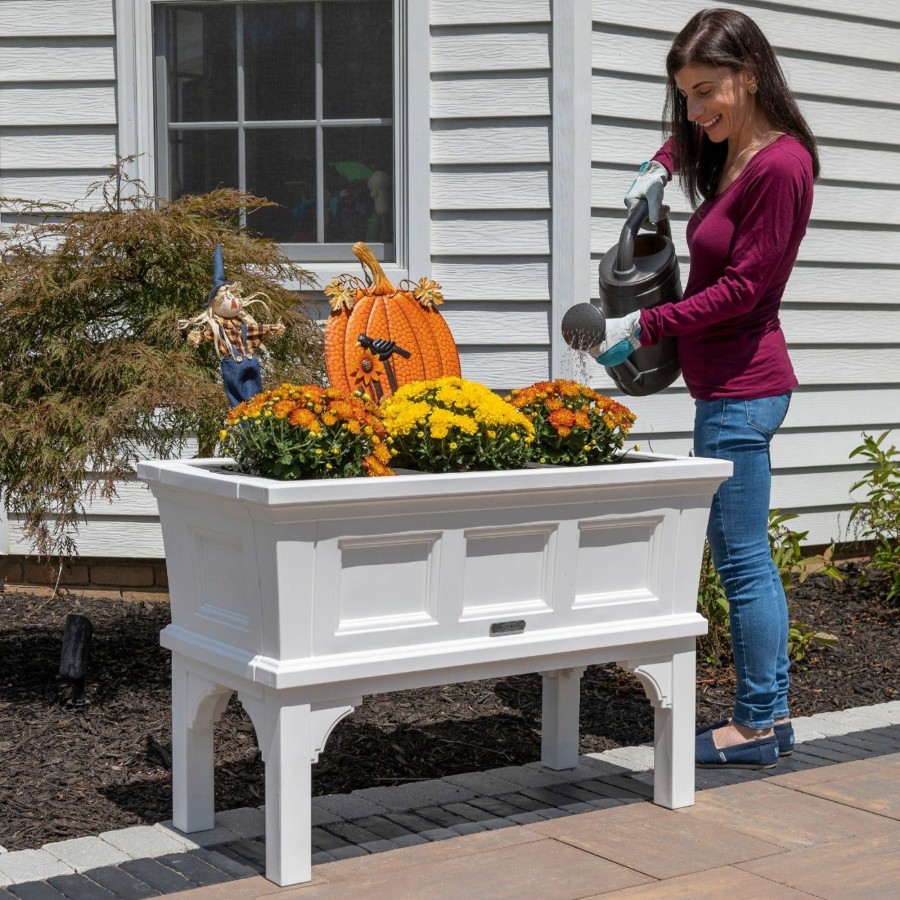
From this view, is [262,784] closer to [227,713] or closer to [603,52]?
[227,713]

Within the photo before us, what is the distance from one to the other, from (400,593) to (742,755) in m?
1.34

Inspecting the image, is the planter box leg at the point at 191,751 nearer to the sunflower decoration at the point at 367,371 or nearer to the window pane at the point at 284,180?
the sunflower decoration at the point at 367,371

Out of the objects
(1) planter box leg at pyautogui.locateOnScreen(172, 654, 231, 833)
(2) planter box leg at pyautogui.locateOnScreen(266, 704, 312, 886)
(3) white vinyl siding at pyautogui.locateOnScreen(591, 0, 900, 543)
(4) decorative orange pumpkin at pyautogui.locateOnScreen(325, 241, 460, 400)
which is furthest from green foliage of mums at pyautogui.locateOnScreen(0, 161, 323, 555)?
(3) white vinyl siding at pyautogui.locateOnScreen(591, 0, 900, 543)

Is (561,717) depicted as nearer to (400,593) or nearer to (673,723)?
(673,723)

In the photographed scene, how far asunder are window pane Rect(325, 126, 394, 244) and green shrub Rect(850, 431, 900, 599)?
245cm

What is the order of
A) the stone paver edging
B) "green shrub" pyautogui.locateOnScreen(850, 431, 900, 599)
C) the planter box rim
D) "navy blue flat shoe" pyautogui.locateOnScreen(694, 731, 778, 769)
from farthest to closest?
1. "green shrub" pyautogui.locateOnScreen(850, 431, 900, 599)
2. "navy blue flat shoe" pyautogui.locateOnScreen(694, 731, 778, 769)
3. the stone paver edging
4. the planter box rim

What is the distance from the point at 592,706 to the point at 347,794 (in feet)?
3.95

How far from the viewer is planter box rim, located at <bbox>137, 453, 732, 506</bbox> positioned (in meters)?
2.95

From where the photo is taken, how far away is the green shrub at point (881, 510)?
6305mm

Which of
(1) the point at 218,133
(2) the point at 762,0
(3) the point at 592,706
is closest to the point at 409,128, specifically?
(1) the point at 218,133

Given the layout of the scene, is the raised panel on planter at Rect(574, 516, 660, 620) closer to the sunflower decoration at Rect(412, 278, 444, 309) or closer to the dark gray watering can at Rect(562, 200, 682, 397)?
the dark gray watering can at Rect(562, 200, 682, 397)

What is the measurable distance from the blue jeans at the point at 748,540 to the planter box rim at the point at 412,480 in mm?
289

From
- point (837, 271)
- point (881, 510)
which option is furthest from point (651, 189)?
point (881, 510)

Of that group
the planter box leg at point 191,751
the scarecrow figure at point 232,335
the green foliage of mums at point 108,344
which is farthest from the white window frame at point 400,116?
the planter box leg at point 191,751
